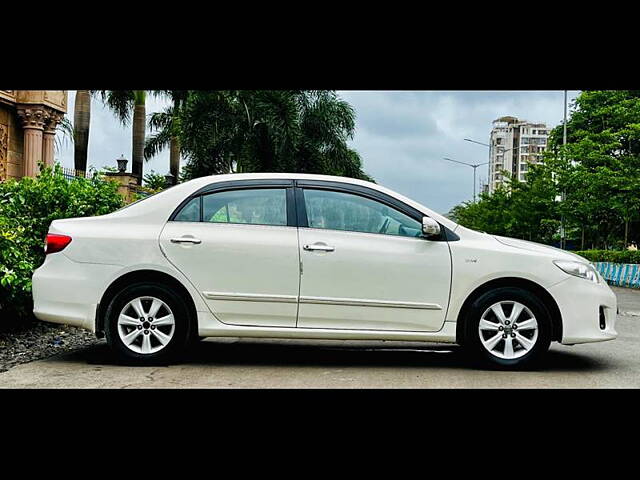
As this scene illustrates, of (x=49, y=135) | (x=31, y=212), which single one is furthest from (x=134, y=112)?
(x=31, y=212)

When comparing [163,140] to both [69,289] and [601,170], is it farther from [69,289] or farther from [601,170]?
[69,289]

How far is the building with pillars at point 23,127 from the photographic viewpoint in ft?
76.3

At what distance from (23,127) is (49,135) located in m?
1.33

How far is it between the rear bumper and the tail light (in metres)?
0.05

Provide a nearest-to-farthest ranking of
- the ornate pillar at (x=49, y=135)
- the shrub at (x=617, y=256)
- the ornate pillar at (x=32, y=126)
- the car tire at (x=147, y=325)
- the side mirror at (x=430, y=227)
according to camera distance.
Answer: the car tire at (x=147, y=325) < the side mirror at (x=430, y=227) < the ornate pillar at (x=32, y=126) < the ornate pillar at (x=49, y=135) < the shrub at (x=617, y=256)

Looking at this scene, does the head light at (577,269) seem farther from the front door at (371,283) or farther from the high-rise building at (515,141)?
the high-rise building at (515,141)

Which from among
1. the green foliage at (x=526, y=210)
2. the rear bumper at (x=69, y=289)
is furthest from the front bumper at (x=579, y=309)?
the green foliage at (x=526, y=210)

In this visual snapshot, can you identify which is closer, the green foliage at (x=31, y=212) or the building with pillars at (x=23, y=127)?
the green foliage at (x=31, y=212)

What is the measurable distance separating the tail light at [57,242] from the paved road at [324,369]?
1007 millimetres

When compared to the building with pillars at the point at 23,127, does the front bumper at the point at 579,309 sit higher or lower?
lower

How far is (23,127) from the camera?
2395cm

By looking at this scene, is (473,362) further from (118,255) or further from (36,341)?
(36,341)
